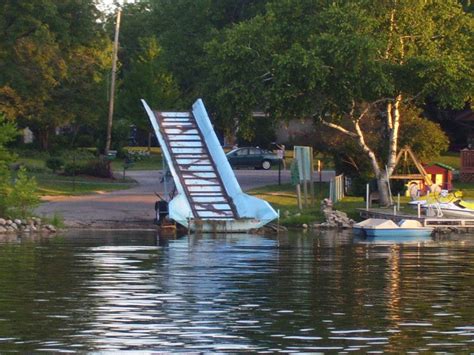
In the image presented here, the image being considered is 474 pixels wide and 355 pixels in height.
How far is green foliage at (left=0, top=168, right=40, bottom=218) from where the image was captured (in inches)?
1607

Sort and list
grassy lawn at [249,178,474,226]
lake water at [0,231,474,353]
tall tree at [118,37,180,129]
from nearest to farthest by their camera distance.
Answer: lake water at [0,231,474,353], grassy lawn at [249,178,474,226], tall tree at [118,37,180,129]

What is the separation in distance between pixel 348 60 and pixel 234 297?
79.4 ft

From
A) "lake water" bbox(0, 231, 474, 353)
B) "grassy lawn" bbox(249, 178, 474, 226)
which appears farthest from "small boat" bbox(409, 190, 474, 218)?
"lake water" bbox(0, 231, 474, 353)

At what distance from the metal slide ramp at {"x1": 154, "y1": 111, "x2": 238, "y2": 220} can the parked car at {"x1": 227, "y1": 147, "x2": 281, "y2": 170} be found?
1326 inches

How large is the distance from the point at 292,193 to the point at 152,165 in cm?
2919

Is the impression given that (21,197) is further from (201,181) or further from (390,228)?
(390,228)

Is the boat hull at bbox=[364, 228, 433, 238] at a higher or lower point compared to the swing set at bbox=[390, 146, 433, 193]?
lower

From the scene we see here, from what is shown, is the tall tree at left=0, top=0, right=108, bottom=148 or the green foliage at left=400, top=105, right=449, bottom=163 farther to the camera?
the tall tree at left=0, top=0, right=108, bottom=148

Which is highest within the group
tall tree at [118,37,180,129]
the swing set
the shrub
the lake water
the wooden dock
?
tall tree at [118,37,180,129]

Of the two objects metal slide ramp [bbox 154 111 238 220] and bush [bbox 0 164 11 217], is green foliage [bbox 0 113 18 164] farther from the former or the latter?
metal slide ramp [bbox 154 111 238 220]

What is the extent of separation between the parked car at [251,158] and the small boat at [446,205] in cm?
3869

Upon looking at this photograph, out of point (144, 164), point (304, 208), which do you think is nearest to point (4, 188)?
point (304, 208)

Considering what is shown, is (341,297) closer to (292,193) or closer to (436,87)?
(436,87)

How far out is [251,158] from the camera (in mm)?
85062
